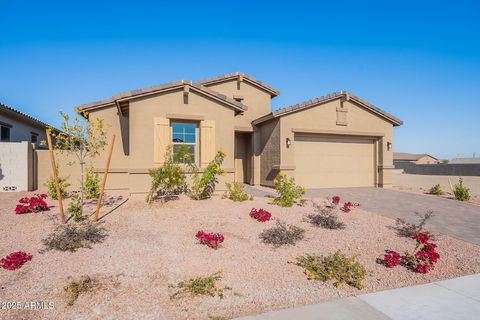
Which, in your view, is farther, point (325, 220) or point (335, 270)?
point (325, 220)

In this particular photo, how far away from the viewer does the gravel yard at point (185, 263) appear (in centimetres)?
370

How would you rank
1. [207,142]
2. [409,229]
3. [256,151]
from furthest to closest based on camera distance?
[256,151] < [207,142] < [409,229]

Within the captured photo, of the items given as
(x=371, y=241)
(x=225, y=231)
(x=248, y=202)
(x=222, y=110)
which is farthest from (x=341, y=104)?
(x=225, y=231)

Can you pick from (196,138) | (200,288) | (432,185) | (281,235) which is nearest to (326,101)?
(196,138)

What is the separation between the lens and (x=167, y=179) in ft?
27.4

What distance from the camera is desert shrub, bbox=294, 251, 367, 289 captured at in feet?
14.5

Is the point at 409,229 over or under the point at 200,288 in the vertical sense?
over

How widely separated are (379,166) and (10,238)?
14.6 m

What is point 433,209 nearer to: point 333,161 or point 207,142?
point 333,161

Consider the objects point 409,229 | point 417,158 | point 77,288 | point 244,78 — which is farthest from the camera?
point 417,158

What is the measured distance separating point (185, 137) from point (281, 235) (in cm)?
562

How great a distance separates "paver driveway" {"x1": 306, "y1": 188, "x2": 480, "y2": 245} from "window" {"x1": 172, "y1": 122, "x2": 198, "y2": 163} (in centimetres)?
592

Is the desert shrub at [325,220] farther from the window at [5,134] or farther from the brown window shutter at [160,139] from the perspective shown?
the window at [5,134]

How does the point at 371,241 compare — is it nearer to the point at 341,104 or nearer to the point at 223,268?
the point at 223,268
